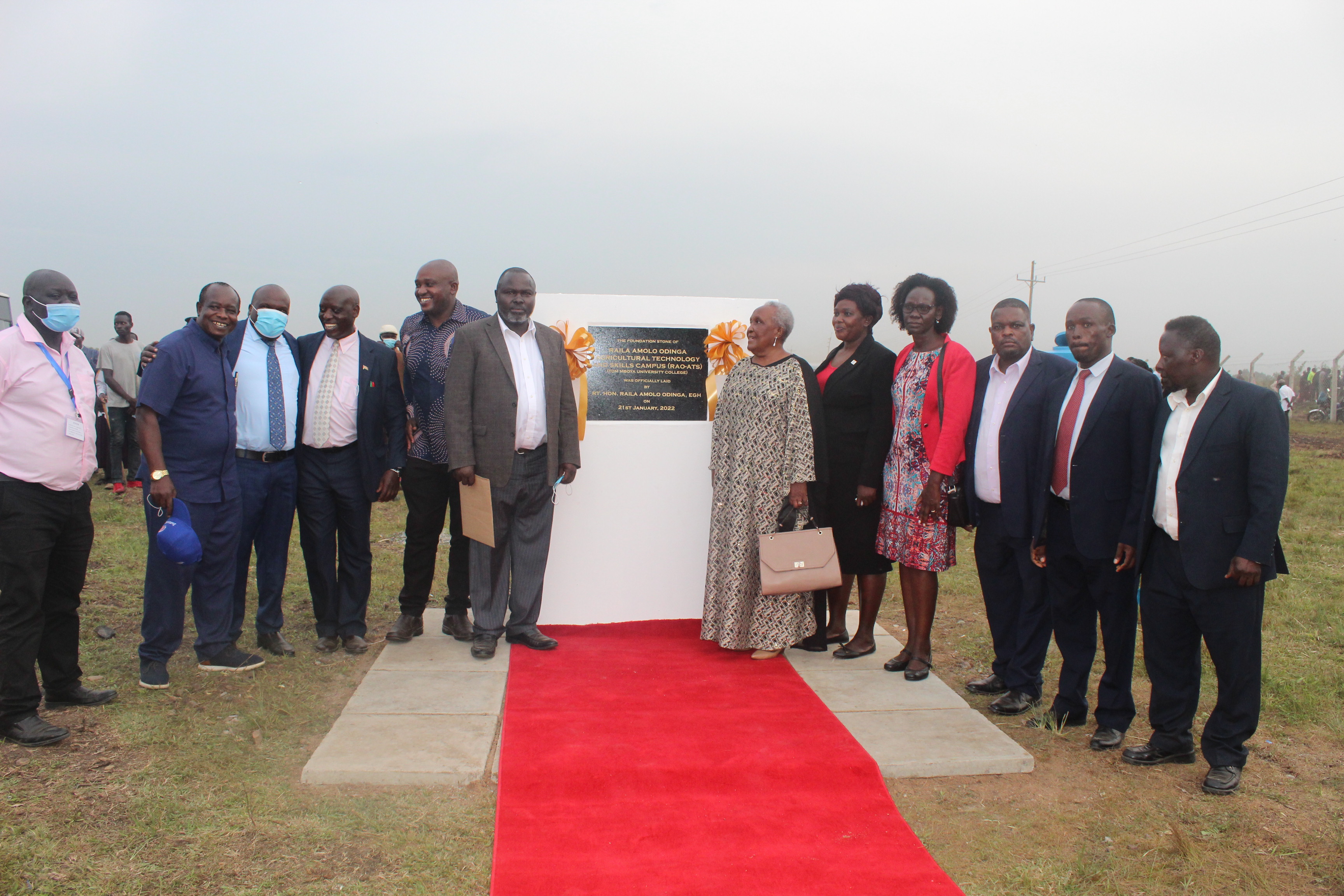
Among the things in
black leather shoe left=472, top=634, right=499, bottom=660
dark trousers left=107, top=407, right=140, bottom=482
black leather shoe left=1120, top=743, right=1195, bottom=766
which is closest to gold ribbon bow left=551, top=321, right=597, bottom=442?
black leather shoe left=472, top=634, right=499, bottom=660

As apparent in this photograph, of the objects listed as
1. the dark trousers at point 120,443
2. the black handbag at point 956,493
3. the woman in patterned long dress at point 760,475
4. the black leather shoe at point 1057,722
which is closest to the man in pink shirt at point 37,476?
the woman in patterned long dress at point 760,475

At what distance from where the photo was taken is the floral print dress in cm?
435

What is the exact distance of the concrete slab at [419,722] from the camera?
10.8ft

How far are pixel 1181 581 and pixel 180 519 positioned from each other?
13.3 ft

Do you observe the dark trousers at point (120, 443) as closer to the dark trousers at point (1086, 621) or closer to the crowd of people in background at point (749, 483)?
the crowd of people in background at point (749, 483)

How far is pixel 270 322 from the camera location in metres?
4.47

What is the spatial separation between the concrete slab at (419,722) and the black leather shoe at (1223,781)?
2671mm

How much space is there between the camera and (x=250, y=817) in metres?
3.00

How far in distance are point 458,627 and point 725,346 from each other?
2194mm

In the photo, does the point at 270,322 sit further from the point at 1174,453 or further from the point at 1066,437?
the point at 1174,453

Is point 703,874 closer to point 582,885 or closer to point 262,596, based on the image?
point 582,885

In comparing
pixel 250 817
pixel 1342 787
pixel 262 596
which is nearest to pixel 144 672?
pixel 262 596

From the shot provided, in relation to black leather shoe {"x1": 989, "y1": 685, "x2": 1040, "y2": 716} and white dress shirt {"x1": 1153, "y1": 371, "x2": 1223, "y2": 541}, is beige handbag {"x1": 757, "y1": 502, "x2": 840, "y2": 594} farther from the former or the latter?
white dress shirt {"x1": 1153, "y1": 371, "x2": 1223, "y2": 541}

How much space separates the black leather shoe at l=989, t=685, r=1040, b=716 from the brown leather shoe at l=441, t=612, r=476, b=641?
106 inches
